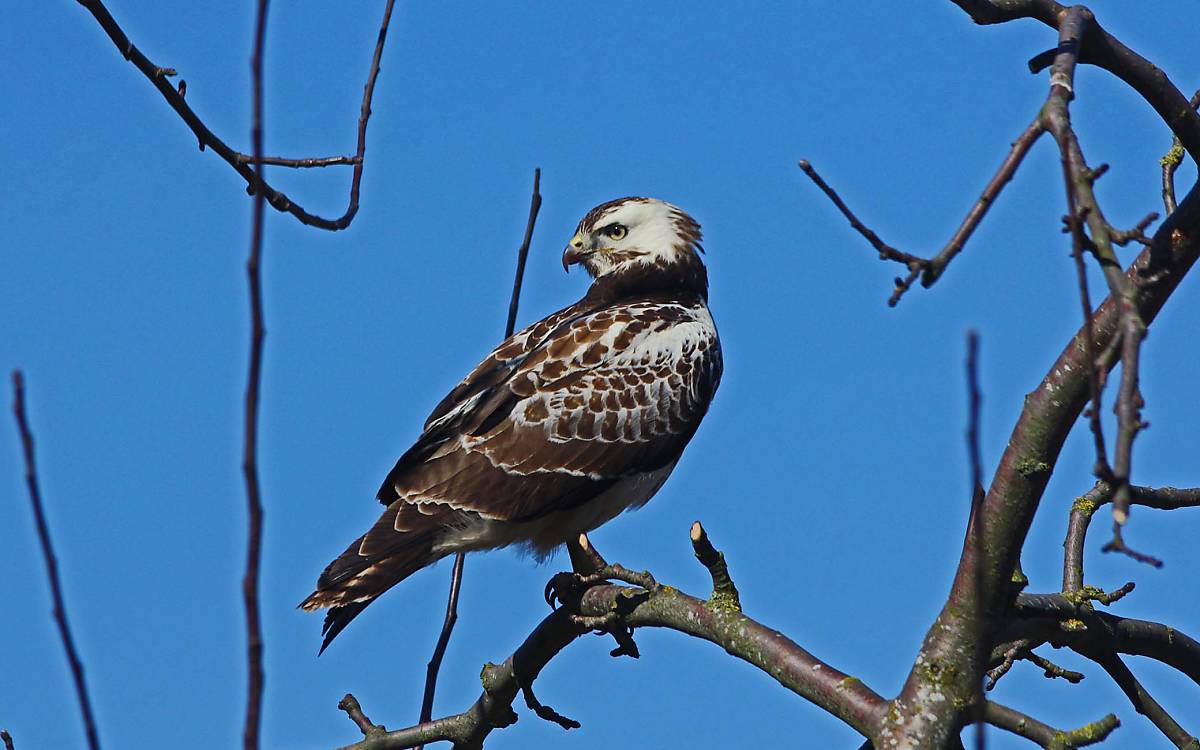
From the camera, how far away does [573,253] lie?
837 cm

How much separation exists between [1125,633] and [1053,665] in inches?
24.8

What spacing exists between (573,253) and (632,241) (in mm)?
368

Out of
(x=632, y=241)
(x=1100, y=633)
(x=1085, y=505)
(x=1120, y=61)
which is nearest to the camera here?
(x=1120, y=61)

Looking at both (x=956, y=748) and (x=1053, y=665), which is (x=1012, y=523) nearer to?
(x=956, y=748)

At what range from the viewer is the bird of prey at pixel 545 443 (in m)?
6.39

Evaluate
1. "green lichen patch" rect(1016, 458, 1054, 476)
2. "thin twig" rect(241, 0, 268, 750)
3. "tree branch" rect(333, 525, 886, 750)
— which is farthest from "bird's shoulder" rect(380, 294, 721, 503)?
"thin twig" rect(241, 0, 268, 750)

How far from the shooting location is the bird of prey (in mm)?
6395

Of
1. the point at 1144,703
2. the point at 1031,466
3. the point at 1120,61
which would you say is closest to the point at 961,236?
the point at 1031,466

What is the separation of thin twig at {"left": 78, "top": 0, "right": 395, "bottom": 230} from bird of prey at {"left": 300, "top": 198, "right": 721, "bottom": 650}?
2.10m

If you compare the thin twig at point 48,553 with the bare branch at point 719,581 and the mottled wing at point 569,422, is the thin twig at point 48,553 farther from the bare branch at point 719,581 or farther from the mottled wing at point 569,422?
the mottled wing at point 569,422

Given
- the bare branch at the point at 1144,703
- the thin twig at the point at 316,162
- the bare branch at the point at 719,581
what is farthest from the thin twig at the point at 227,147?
the bare branch at the point at 1144,703

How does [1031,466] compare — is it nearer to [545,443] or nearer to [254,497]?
[254,497]

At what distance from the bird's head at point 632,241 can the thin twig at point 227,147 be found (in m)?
3.59

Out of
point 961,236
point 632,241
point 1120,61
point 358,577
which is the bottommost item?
point 961,236
